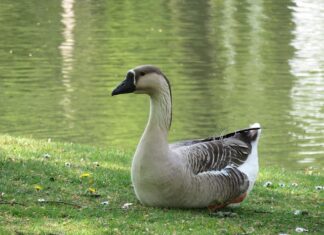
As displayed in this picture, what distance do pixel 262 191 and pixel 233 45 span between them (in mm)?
26338

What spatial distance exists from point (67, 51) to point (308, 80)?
10.3 m

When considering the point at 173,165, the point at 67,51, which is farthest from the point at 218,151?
the point at 67,51

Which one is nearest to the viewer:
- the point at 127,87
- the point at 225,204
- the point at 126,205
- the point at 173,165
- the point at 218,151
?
the point at 173,165

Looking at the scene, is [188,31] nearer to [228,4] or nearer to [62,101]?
[228,4]

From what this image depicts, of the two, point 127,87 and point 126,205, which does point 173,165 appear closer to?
point 126,205

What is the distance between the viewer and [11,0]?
52875 mm

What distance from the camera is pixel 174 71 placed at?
97.0 feet

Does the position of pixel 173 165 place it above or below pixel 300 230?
above

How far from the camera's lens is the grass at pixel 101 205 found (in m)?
7.75

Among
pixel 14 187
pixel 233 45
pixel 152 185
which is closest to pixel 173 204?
pixel 152 185

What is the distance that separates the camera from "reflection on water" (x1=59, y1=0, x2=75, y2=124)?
2414 cm

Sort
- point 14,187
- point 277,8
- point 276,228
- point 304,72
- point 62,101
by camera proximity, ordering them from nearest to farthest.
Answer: point 276,228 < point 14,187 < point 62,101 < point 304,72 < point 277,8

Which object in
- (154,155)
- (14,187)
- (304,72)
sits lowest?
(304,72)

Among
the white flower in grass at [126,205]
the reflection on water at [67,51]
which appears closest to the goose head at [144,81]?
the white flower in grass at [126,205]
